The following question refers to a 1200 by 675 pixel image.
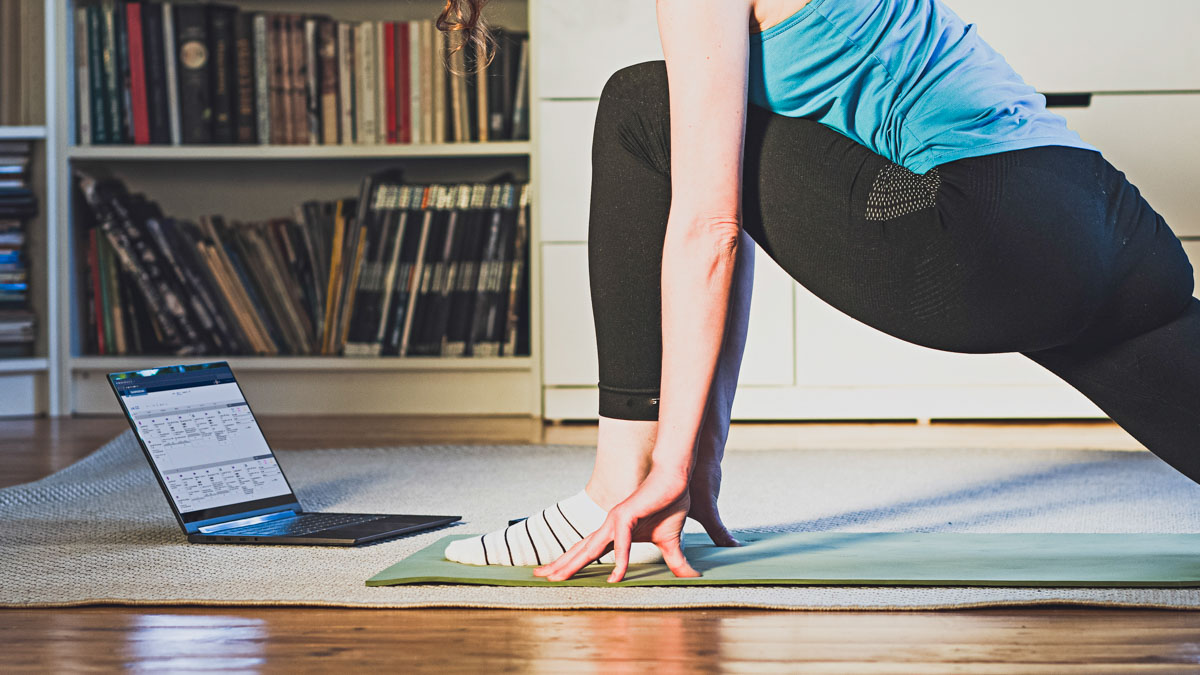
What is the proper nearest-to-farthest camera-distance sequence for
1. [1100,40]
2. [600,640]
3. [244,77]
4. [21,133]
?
[600,640] → [1100,40] → [21,133] → [244,77]

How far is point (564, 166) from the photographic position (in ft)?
8.19

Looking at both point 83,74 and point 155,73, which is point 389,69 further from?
point 83,74

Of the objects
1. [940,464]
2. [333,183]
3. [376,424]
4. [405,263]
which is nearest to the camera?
[940,464]

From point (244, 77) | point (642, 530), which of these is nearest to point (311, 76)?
point (244, 77)

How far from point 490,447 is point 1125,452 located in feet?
3.27

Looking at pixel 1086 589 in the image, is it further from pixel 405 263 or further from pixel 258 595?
pixel 405 263

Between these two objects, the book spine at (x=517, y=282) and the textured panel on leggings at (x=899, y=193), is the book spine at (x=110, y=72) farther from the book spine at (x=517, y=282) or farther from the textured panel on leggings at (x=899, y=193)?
the textured panel on leggings at (x=899, y=193)

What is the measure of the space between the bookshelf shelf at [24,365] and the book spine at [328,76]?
76 cm

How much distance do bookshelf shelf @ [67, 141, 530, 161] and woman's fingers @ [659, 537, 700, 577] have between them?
1.74 meters

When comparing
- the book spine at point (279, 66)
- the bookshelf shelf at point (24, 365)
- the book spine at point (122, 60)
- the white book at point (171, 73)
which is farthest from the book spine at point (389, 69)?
the bookshelf shelf at point (24, 365)

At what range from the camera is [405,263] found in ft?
8.93

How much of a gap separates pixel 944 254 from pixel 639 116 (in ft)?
0.89

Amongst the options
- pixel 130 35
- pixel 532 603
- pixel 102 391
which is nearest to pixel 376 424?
pixel 102 391

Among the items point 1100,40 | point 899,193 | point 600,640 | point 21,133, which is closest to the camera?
point 600,640
